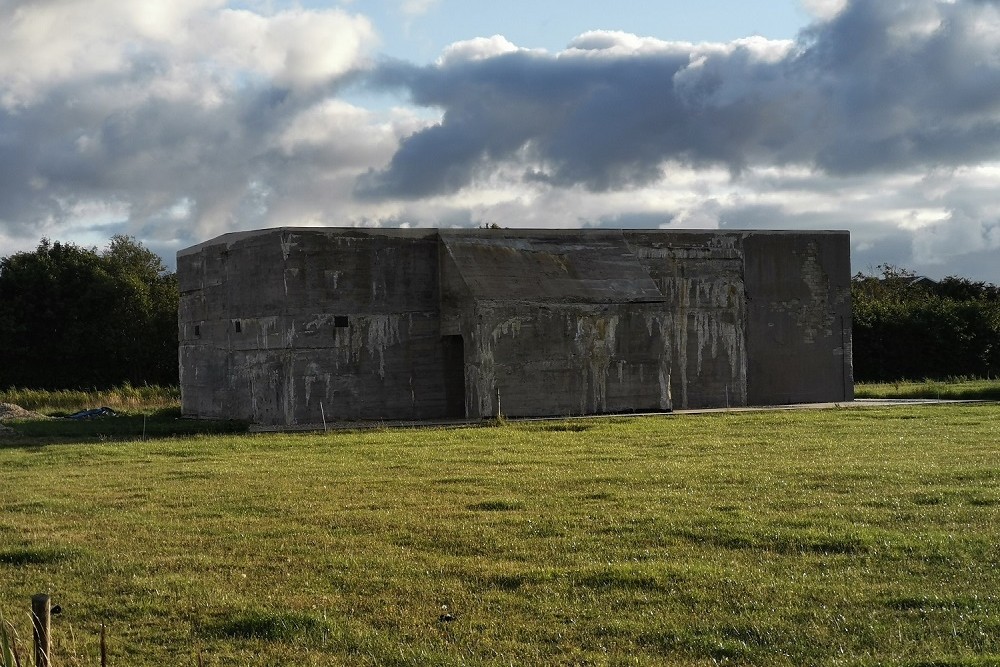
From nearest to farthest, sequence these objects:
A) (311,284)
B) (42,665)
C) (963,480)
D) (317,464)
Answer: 1. (42,665)
2. (963,480)
3. (317,464)
4. (311,284)

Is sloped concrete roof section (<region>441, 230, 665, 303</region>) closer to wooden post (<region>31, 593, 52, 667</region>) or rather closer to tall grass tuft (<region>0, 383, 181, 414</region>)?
tall grass tuft (<region>0, 383, 181, 414</region>)

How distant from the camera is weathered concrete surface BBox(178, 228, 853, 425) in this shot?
25469 mm

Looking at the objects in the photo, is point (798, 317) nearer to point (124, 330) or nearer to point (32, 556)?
point (32, 556)

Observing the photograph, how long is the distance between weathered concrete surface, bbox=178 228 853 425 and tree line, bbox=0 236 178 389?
22.0 metres

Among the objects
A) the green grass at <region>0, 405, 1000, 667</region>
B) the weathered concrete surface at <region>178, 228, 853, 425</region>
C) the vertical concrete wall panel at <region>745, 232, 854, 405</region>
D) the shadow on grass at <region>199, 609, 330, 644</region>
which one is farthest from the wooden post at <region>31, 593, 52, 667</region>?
the vertical concrete wall panel at <region>745, 232, 854, 405</region>

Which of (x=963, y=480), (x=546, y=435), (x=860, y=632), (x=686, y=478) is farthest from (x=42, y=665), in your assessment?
(x=546, y=435)

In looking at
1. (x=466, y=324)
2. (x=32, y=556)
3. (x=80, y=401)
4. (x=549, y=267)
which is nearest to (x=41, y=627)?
(x=32, y=556)

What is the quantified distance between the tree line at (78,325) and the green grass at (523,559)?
34.1m

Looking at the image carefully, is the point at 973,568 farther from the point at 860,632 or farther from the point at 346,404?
the point at 346,404

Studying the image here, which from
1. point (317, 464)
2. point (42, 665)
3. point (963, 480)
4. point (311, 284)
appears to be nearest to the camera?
point (42, 665)

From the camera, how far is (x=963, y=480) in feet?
41.8

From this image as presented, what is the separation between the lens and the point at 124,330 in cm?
4997

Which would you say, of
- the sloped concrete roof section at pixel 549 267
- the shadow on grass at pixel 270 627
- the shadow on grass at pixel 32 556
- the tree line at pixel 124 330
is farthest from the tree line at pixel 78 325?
the shadow on grass at pixel 270 627

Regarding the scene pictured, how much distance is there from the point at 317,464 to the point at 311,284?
31.7 feet
